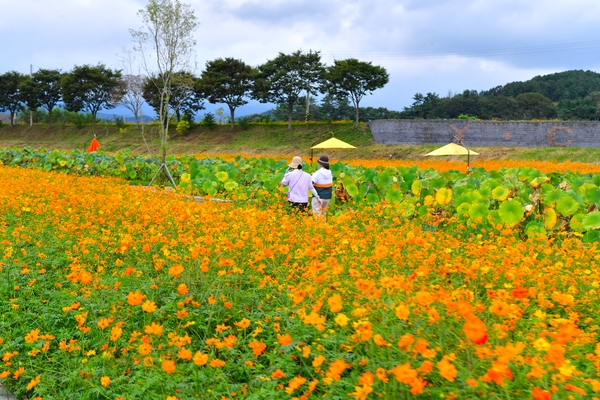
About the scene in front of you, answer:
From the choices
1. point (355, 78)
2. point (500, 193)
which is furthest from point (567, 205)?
point (355, 78)

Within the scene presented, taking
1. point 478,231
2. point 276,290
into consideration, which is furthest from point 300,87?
point 276,290

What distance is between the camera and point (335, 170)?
9.55m

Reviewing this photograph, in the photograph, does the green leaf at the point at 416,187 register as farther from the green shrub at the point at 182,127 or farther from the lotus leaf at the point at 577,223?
the green shrub at the point at 182,127

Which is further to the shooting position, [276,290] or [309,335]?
[276,290]

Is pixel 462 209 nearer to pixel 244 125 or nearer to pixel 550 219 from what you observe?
pixel 550 219

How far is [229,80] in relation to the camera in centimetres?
3222

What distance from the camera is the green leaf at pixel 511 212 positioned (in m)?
5.98

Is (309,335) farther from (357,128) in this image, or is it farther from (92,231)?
(357,128)

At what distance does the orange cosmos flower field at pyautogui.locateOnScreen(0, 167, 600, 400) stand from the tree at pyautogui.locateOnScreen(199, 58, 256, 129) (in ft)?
92.0

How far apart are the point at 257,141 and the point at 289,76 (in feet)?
14.0

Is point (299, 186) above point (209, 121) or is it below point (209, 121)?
below

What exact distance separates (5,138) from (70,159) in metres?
29.6

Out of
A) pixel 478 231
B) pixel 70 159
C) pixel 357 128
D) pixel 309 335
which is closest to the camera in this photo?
pixel 309 335

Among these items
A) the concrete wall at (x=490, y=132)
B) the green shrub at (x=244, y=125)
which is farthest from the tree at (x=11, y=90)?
the concrete wall at (x=490, y=132)
